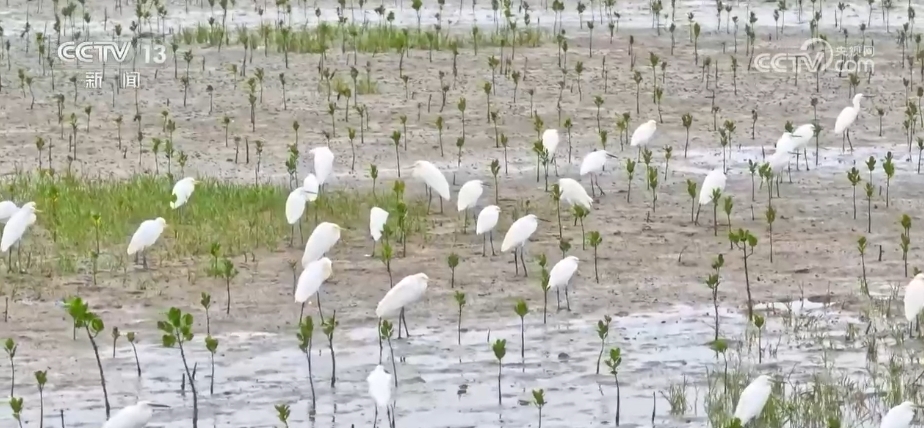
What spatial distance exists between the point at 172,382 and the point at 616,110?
27.3ft

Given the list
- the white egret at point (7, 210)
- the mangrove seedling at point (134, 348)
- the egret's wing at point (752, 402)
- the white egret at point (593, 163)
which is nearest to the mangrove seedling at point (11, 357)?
the mangrove seedling at point (134, 348)

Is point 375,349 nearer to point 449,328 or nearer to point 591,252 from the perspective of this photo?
point 449,328

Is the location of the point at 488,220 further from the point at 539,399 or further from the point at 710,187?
the point at 539,399

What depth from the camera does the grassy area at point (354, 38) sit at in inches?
707

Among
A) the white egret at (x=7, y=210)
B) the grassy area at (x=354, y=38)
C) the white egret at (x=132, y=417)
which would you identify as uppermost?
the grassy area at (x=354, y=38)

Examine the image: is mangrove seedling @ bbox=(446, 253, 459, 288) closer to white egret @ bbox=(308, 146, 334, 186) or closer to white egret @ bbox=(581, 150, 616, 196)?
white egret @ bbox=(308, 146, 334, 186)

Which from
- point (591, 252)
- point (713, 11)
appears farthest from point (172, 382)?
point (713, 11)

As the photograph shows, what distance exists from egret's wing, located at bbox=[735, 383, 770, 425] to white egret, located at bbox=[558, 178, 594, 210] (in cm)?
442

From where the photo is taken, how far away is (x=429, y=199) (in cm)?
1258

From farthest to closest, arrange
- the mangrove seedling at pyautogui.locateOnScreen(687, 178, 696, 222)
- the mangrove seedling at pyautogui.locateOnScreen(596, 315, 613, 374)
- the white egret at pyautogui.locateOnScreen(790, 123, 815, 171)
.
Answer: the white egret at pyautogui.locateOnScreen(790, 123, 815, 171), the mangrove seedling at pyautogui.locateOnScreen(687, 178, 696, 222), the mangrove seedling at pyautogui.locateOnScreen(596, 315, 613, 374)

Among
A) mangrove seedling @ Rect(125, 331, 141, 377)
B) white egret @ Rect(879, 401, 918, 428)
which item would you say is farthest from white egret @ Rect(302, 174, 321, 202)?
white egret @ Rect(879, 401, 918, 428)

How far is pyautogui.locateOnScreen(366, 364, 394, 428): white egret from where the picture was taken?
742 centimetres

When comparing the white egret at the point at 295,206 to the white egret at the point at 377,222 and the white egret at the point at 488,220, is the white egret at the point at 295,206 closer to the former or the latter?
the white egret at the point at 377,222
